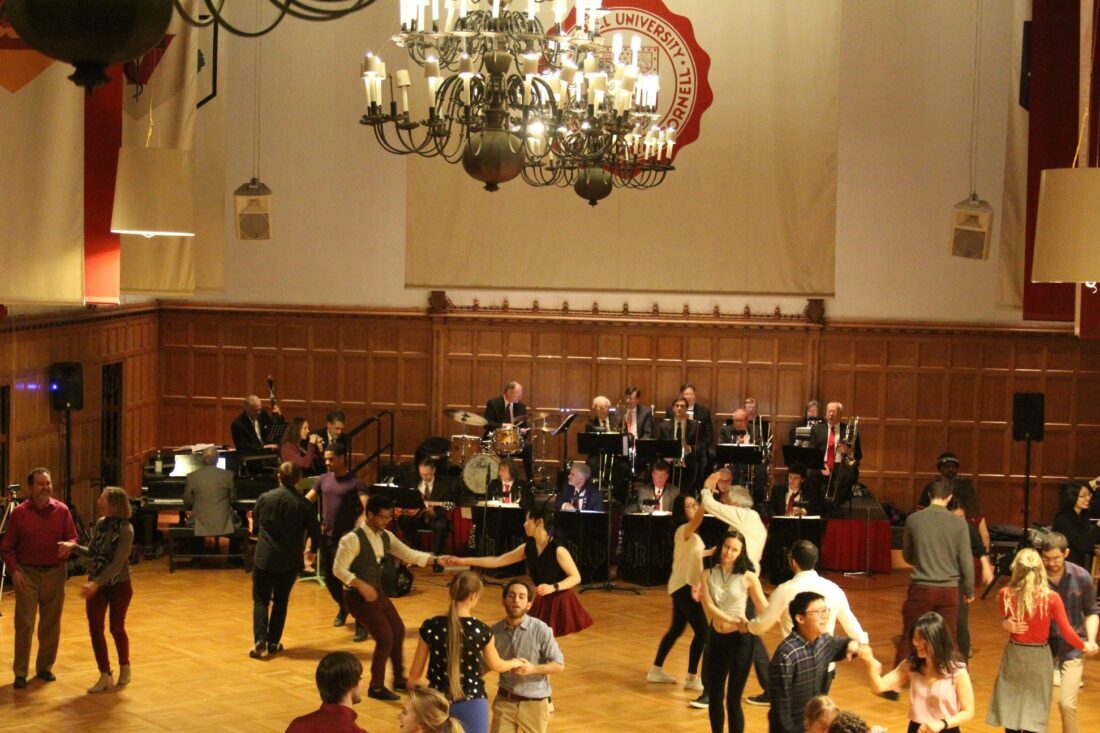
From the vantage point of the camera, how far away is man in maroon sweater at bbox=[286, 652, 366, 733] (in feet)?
15.9

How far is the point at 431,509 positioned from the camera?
13211mm

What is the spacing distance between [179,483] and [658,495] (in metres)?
4.48

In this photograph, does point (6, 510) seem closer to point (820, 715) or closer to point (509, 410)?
point (509, 410)

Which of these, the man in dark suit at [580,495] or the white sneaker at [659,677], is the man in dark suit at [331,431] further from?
the white sneaker at [659,677]

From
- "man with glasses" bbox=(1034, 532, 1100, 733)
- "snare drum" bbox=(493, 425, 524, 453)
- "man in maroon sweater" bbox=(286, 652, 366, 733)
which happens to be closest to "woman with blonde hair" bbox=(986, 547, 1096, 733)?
"man with glasses" bbox=(1034, 532, 1100, 733)

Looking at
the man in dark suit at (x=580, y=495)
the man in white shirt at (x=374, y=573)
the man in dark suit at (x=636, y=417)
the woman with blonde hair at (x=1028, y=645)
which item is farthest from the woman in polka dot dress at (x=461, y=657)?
the man in dark suit at (x=636, y=417)

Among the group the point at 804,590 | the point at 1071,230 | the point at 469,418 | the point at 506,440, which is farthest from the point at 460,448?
the point at 1071,230

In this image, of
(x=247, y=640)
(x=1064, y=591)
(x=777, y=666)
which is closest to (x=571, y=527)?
(x=247, y=640)

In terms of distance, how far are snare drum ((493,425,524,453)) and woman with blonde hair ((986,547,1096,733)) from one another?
708 centimetres

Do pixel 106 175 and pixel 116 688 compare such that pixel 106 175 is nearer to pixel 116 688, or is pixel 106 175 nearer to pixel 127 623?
pixel 116 688

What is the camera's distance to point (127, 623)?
10727 millimetres

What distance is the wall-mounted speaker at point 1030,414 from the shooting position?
13.4 m

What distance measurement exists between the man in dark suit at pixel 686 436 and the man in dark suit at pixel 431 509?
7.29 feet

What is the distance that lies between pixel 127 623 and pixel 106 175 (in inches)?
186
